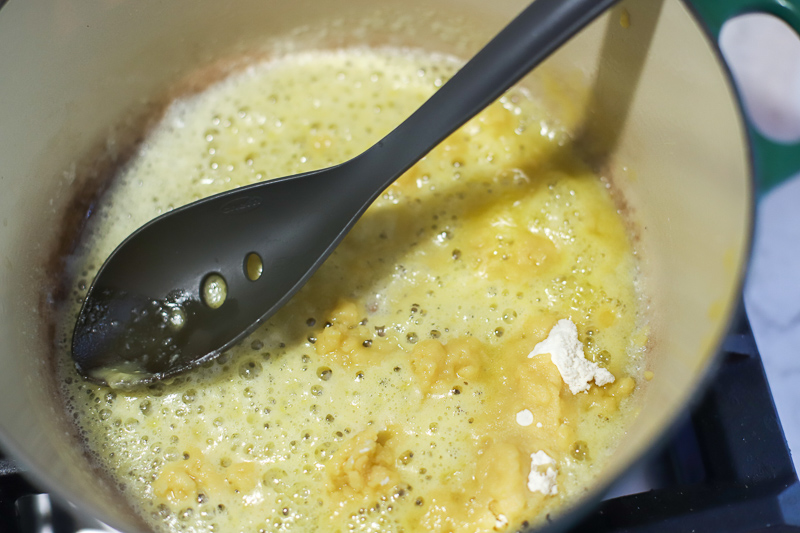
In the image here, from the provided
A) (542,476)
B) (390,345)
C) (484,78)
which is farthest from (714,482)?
(484,78)

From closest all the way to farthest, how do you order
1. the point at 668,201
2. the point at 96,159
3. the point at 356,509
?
the point at 356,509 → the point at 668,201 → the point at 96,159

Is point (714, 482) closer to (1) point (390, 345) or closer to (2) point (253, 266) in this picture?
(1) point (390, 345)

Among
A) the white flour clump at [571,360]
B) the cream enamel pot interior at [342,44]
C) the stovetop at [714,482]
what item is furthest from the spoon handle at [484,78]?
the stovetop at [714,482]

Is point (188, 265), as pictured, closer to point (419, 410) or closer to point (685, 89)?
point (419, 410)

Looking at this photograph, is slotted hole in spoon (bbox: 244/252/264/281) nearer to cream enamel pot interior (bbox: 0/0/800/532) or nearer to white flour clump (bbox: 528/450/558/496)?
cream enamel pot interior (bbox: 0/0/800/532)

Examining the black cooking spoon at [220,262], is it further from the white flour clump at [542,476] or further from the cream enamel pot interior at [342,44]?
A: the white flour clump at [542,476]

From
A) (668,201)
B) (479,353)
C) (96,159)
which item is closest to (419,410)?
(479,353)

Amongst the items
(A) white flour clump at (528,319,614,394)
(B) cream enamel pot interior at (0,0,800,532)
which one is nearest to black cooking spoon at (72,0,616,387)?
(B) cream enamel pot interior at (0,0,800,532)
